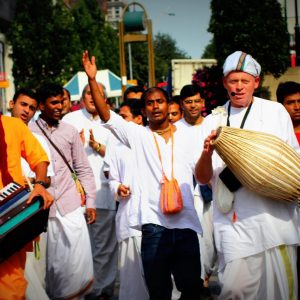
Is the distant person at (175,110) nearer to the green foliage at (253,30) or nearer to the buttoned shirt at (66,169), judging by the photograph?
the buttoned shirt at (66,169)

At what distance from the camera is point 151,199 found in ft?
18.8

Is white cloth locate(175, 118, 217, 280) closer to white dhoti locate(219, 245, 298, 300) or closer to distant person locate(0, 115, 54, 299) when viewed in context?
white dhoti locate(219, 245, 298, 300)

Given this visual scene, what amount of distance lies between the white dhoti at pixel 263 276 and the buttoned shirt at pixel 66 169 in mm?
2273

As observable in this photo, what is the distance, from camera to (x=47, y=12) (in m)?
34.5

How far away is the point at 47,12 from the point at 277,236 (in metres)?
31.3

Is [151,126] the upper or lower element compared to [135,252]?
upper

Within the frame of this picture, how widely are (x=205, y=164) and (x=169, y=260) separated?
4.14 ft

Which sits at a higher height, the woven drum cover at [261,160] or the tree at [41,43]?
the tree at [41,43]

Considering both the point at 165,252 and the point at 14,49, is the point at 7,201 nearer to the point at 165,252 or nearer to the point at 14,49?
the point at 165,252

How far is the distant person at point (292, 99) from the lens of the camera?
6184 millimetres

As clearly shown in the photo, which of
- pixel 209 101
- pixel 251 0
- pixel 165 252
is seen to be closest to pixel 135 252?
pixel 165 252

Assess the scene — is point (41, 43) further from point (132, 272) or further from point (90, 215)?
point (132, 272)

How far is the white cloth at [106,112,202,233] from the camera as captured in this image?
18.6 ft

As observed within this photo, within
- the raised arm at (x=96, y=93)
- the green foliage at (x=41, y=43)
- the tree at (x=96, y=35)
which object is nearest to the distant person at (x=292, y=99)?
the raised arm at (x=96, y=93)
